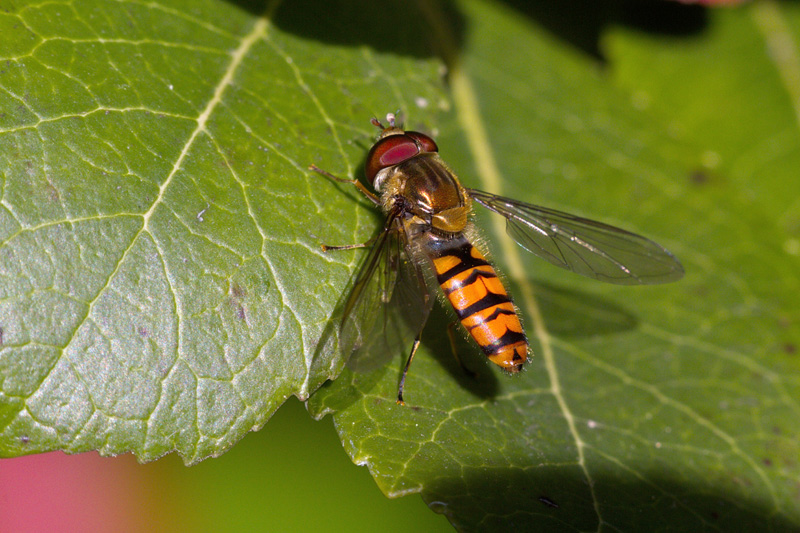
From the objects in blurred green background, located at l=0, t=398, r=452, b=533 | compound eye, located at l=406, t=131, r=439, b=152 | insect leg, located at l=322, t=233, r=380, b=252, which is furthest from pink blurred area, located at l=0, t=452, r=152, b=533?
compound eye, located at l=406, t=131, r=439, b=152

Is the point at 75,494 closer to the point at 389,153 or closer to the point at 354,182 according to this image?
the point at 354,182

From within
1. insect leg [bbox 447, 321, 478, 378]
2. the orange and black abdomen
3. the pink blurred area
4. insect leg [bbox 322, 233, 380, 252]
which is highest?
insect leg [bbox 322, 233, 380, 252]

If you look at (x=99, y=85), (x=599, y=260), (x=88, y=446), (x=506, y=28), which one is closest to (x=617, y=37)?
(x=506, y=28)

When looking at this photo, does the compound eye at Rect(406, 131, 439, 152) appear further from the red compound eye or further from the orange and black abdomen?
the orange and black abdomen

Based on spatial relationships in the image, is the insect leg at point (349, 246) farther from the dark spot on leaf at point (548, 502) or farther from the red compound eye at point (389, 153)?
the dark spot on leaf at point (548, 502)


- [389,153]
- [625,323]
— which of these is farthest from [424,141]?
[625,323]

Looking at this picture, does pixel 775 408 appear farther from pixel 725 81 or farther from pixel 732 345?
pixel 725 81

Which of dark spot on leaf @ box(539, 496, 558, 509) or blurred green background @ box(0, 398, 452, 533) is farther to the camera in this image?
blurred green background @ box(0, 398, 452, 533)

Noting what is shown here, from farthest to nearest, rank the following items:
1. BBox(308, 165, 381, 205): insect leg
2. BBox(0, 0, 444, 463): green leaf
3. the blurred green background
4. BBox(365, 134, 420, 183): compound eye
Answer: the blurred green background, BBox(365, 134, 420, 183): compound eye, BBox(308, 165, 381, 205): insect leg, BBox(0, 0, 444, 463): green leaf
